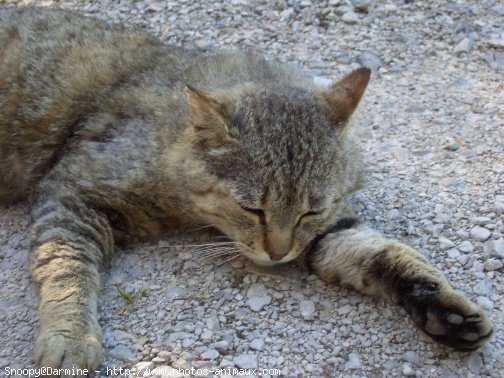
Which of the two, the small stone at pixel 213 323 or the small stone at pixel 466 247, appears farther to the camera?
the small stone at pixel 466 247

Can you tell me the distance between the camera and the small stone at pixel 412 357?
9.37ft

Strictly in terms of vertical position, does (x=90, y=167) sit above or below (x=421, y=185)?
above

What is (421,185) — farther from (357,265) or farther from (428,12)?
(428,12)

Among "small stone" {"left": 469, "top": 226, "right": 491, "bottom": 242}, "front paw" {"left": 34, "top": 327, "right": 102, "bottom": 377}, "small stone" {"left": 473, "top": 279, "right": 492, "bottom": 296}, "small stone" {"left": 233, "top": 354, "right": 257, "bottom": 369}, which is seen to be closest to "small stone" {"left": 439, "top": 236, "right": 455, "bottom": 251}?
"small stone" {"left": 469, "top": 226, "right": 491, "bottom": 242}

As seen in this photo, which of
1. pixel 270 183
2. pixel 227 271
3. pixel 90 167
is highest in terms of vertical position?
pixel 270 183

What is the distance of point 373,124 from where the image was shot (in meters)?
4.30

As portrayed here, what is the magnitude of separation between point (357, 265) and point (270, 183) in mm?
571

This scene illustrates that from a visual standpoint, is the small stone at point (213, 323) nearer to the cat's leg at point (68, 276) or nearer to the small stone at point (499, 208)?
the cat's leg at point (68, 276)

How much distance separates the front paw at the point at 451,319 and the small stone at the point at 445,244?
0.52 metres

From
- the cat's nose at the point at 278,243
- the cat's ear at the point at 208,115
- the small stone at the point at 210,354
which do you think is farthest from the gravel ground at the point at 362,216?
the cat's ear at the point at 208,115

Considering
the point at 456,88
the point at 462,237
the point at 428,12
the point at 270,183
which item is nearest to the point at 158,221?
the point at 270,183

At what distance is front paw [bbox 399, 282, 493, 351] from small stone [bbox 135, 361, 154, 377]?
1085 mm

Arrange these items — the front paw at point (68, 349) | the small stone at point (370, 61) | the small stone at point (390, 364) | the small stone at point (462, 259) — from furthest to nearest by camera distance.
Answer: the small stone at point (370, 61) < the small stone at point (462, 259) < the small stone at point (390, 364) < the front paw at point (68, 349)

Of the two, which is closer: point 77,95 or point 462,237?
point 462,237
